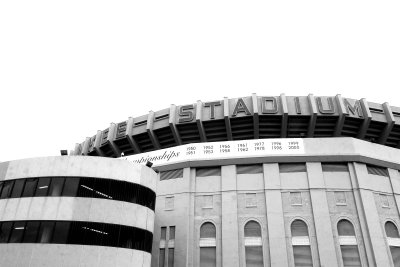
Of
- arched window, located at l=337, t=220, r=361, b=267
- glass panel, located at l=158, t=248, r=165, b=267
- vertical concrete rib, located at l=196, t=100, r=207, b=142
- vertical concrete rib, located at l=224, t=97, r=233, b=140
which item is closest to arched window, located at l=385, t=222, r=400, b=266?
arched window, located at l=337, t=220, r=361, b=267

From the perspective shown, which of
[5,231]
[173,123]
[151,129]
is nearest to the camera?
[5,231]

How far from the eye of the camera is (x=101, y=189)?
2428 cm

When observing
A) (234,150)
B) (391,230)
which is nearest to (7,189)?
(234,150)

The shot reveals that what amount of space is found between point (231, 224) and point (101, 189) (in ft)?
42.2

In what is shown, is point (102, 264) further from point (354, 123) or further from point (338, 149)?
point (354, 123)

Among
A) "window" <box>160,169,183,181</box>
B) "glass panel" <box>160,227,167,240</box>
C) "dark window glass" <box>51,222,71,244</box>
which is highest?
"window" <box>160,169,183,181</box>

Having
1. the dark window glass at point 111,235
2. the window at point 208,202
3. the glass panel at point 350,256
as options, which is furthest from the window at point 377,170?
the dark window glass at point 111,235

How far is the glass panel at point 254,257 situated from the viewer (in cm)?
2761

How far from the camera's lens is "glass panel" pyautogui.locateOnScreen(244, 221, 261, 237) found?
2880cm

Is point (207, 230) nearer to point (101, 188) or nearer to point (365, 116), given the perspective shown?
point (101, 188)

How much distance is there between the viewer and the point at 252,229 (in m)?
29.0

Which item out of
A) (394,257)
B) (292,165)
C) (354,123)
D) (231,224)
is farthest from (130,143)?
(394,257)

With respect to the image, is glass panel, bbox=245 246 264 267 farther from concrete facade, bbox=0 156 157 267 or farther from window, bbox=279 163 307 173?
concrete facade, bbox=0 156 157 267

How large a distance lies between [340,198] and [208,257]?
14308 mm
